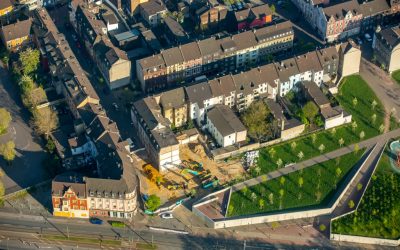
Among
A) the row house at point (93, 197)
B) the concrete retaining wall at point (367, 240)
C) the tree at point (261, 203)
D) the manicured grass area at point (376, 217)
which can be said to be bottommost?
the concrete retaining wall at point (367, 240)

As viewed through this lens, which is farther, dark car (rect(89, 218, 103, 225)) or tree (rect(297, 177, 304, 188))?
tree (rect(297, 177, 304, 188))

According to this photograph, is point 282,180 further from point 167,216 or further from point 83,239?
point 83,239

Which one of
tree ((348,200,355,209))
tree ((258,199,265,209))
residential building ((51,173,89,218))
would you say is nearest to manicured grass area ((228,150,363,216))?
tree ((258,199,265,209))

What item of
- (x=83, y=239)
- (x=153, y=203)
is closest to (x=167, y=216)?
(x=153, y=203)

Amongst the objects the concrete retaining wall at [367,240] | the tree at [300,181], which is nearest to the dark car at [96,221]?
the tree at [300,181]

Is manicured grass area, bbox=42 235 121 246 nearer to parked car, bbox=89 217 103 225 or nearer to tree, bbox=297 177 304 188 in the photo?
parked car, bbox=89 217 103 225

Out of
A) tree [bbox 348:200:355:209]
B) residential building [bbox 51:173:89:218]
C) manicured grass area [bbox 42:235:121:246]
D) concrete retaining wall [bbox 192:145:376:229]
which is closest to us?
manicured grass area [bbox 42:235:121:246]

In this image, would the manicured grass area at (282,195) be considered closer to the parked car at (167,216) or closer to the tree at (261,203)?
the tree at (261,203)

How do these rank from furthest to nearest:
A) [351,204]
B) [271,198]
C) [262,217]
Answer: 1. [271,198]
2. [351,204]
3. [262,217]

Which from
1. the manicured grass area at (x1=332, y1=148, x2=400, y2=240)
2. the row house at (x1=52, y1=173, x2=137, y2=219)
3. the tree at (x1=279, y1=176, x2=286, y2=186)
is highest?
the row house at (x1=52, y1=173, x2=137, y2=219)
